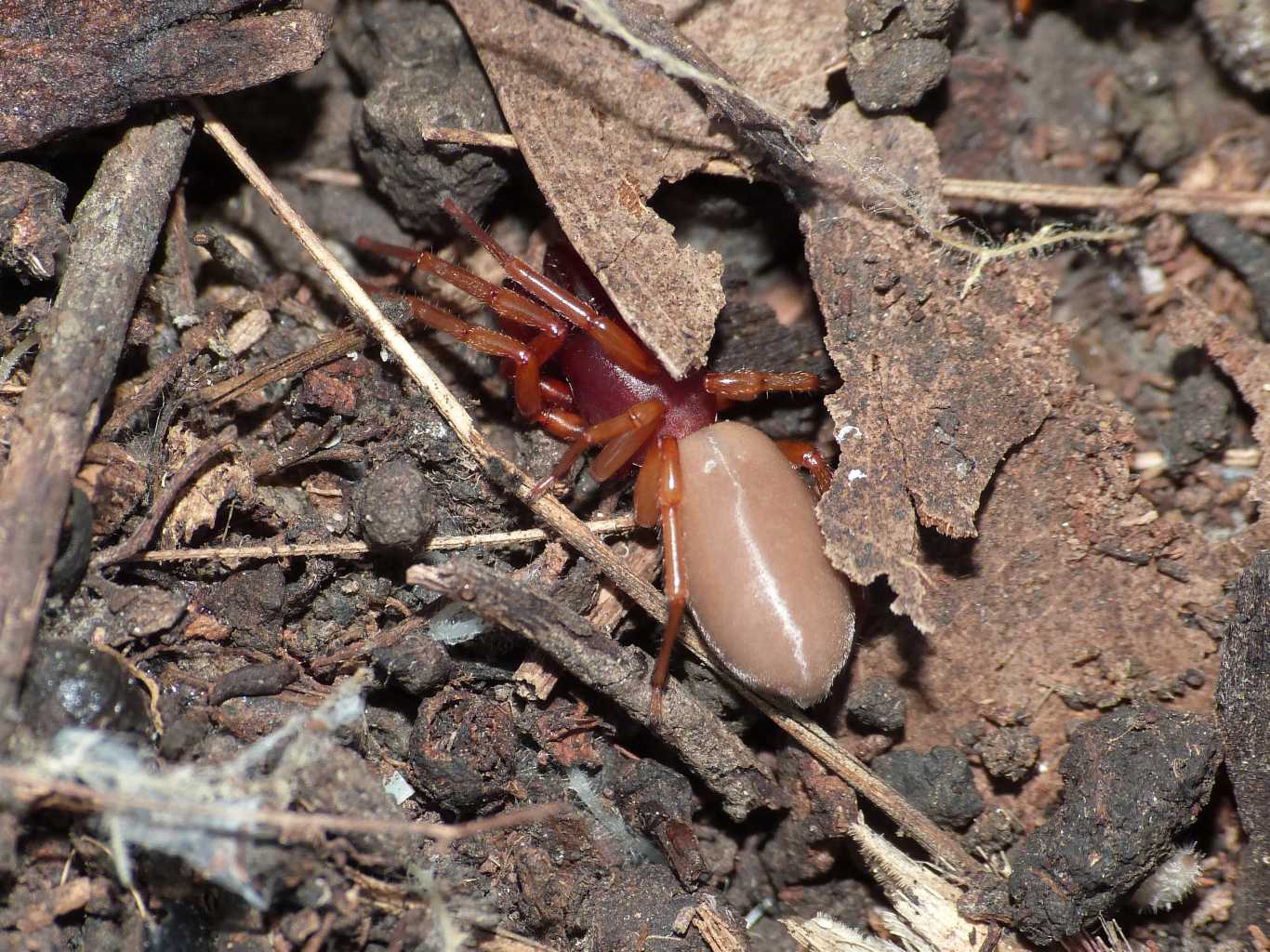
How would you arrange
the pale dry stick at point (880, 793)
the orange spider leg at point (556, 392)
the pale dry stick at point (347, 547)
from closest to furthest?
the pale dry stick at point (347, 547), the pale dry stick at point (880, 793), the orange spider leg at point (556, 392)

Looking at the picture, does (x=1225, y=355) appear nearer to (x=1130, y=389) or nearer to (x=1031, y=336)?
(x=1130, y=389)

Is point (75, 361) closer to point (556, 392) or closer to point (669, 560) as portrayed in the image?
point (556, 392)

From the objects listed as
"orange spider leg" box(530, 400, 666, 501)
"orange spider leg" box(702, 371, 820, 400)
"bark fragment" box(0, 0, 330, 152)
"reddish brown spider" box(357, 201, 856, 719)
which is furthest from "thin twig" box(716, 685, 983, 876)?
"bark fragment" box(0, 0, 330, 152)

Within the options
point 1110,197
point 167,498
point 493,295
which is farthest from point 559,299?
point 1110,197

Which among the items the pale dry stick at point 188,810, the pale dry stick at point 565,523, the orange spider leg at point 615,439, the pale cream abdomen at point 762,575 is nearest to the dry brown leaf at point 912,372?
the pale cream abdomen at point 762,575

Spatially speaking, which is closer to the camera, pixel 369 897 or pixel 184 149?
pixel 369 897

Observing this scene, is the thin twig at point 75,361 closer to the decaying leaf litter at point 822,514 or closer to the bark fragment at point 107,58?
the bark fragment at point 107,58

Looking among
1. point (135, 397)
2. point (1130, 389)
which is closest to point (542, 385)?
point (135, 397)
